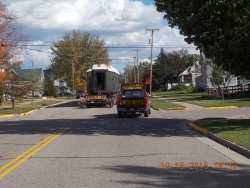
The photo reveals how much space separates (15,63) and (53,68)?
57.2 m

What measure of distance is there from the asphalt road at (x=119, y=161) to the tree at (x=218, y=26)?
10.9 ft

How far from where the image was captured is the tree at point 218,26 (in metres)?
17.5

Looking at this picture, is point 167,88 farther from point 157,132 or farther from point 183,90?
point 157,132

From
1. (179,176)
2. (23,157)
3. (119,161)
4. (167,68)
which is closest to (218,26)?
(119,161)

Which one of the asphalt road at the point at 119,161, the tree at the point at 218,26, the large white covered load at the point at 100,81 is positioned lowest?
the asphalt road at the point at 119,161

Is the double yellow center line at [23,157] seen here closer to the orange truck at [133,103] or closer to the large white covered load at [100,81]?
the orange truck at [133,103]

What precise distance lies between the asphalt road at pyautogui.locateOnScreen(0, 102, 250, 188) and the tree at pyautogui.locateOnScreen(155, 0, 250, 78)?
333 centimetres

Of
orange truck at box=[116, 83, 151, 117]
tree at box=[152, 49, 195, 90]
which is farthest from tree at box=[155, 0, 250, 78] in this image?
tree at box=[152, 49, 195, 90]

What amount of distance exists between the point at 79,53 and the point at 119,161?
86702 millimetres

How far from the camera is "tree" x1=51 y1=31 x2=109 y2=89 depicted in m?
97.2

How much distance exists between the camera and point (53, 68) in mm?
102250

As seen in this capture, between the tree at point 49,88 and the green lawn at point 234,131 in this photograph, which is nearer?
the green lawn at point 234,131

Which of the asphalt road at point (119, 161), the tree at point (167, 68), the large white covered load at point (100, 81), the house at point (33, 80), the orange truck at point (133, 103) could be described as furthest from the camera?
the tree at point (167, 68)

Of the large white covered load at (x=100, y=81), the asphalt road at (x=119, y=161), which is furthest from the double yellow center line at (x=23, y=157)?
the large white covered load at (x=100, y=81)
